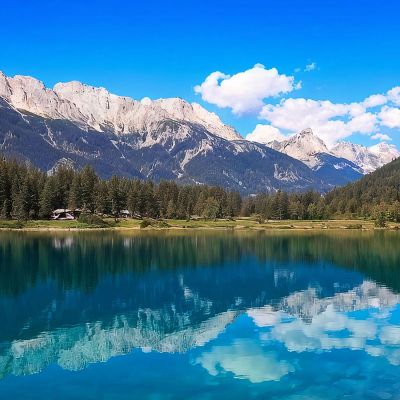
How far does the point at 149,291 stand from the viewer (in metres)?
58.5

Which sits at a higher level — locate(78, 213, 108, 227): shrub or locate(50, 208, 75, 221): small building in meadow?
locate(50, 208, 75, 221): small building in meadow

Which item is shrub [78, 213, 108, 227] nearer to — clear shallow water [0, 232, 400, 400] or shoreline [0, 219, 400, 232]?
shoreline [0, 219, 400, 232]

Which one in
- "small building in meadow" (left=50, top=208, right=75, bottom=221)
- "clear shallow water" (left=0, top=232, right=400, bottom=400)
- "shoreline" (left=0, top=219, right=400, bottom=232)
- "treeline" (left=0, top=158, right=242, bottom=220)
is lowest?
"clear shallow water" (left=0, top=232, right=400, bottom=400)

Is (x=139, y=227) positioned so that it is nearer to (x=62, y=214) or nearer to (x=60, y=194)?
(x=62, y=214)

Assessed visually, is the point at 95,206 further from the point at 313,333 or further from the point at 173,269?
the point at 313,333

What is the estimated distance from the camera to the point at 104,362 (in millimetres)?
31297

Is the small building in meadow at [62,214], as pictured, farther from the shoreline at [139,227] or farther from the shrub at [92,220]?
the shoreline at [139,227]

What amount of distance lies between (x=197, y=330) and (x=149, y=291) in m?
19.7

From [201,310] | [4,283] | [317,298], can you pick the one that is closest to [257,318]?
[201,310]

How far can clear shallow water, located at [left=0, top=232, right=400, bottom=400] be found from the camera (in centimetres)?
2747

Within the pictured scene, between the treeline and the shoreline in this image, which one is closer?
the shoreline

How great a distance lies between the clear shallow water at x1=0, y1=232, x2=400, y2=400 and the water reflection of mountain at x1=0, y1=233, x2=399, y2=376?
18 cm

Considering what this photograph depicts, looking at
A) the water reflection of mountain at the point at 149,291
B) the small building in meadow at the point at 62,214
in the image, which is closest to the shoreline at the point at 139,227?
the small building in meadow at the point at 62,214

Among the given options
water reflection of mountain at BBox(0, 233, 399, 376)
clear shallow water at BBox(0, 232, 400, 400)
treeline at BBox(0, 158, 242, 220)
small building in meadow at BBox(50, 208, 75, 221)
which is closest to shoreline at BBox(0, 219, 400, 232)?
treeline at BBox(0, 158, 242, 220)
